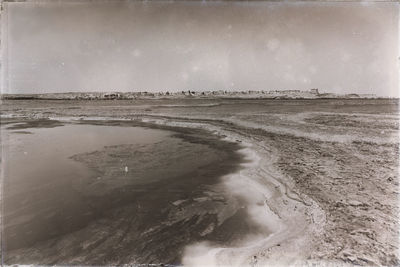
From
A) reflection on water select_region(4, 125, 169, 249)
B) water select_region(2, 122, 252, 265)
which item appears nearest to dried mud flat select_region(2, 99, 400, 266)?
water select_region(2, 122, 252, 265)

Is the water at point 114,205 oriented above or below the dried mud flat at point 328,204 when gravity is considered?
below

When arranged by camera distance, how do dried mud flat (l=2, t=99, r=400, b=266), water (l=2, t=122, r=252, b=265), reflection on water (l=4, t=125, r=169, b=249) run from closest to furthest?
dried mud flat (l=2, t=99, r=400, b=266) < water (l=2, t=122, r=252, b=265) < reflection on water (l=4, t=125, r=169, b=249)

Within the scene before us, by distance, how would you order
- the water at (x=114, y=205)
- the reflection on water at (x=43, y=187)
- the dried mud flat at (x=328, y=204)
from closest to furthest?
the dried mud flat at (x=328, y=204)
the water at (x=114, y=205)
the reflection on water at (x=43, y=187)

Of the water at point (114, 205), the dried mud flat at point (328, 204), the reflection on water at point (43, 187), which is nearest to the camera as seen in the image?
the dried mud flat at point (328, 204)

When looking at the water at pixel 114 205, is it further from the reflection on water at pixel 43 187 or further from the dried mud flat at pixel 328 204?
the dried mud flat at pixel 328 204

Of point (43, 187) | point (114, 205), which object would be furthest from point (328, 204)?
point (43, 187)

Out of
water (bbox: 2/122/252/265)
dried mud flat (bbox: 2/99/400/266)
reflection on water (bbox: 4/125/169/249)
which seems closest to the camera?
dried mud flat (bbox: 2/99/400/266)

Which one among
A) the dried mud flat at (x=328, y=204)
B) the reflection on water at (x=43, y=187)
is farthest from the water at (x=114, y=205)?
the dried mud flat at (x=328, y=204)

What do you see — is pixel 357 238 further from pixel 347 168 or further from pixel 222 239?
pixel 347 168

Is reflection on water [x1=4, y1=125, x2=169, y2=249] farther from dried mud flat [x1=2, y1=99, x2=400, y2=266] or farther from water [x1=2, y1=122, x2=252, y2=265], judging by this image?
dried mud flat [x1=2, y1=99, x2=400, y2=266]
